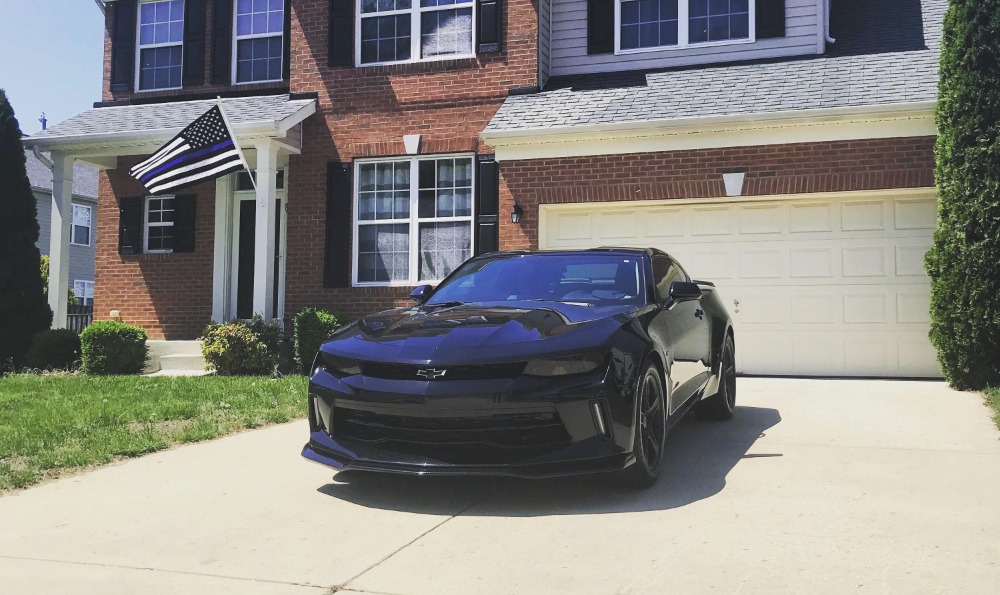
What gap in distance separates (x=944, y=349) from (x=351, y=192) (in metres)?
7.88

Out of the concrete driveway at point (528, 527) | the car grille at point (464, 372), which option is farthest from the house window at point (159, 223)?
the car grille at point (464, 372)

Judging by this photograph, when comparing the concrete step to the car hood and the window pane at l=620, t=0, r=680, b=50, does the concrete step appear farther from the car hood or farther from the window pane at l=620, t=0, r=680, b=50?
the car hood

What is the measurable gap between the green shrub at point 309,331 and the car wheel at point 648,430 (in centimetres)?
718

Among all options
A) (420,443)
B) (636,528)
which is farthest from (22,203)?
(636,528)

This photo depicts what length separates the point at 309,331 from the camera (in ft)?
37.3

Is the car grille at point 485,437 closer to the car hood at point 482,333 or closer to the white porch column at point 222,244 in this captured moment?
the car hood at point 482,333

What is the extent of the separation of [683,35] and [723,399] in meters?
6.82

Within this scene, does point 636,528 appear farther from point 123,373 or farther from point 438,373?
point 123,373

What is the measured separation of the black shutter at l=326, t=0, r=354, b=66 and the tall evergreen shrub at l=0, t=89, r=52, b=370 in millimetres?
4672

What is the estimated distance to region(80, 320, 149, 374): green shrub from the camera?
1144cm

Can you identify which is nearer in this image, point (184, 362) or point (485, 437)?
point (485, 437)

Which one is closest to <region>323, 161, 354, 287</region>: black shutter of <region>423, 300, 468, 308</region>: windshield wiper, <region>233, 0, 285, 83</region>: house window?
<region>233, 0, 285, 83</region>: house window

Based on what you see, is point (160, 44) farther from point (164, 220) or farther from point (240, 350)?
point (240, 350)

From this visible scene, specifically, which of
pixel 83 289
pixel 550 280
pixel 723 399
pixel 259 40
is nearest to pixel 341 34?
pixel 259 40
